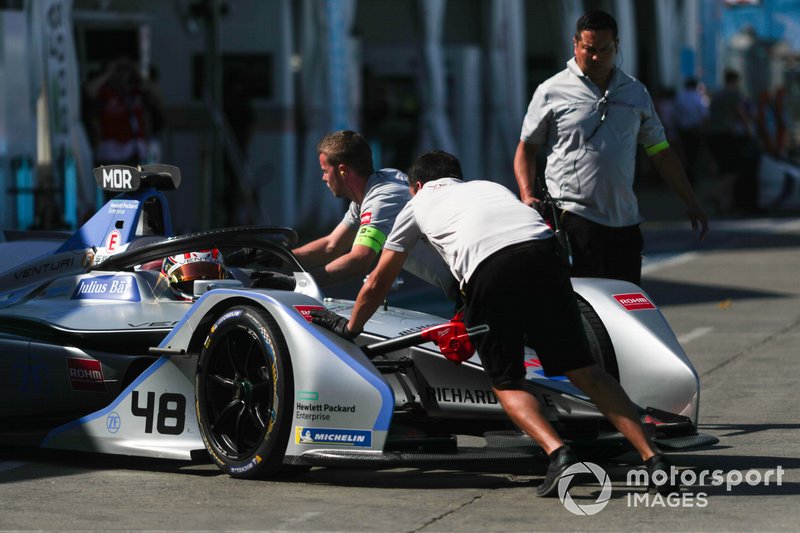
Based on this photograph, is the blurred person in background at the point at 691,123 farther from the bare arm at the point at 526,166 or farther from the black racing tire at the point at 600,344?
the black racing tire at the point at 600,344

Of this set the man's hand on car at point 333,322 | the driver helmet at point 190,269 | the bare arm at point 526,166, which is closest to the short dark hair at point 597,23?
the bare arm at point 526,166

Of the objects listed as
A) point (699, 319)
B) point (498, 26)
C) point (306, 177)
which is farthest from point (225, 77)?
point (699, 319)

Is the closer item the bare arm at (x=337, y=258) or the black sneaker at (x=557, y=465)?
the black sneaker at (x=557, y=465)

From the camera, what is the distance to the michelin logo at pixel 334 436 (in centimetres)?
605

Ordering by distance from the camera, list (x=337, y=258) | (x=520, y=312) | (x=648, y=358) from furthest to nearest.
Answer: (x=337, y=258) < (x=648, y=358) < (x=520, y=312)

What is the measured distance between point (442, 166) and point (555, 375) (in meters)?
0.96

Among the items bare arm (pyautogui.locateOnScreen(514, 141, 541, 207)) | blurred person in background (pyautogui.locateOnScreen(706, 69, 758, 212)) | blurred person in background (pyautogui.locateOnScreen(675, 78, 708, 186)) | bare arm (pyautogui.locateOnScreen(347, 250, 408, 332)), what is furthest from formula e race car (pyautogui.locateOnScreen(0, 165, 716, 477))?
blurred person in background (pyautogui.locateOnScreen(675, 78, 708, 186))

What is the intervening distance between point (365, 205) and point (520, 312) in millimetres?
1484

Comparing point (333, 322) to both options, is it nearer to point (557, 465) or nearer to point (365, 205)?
point (557, 465)

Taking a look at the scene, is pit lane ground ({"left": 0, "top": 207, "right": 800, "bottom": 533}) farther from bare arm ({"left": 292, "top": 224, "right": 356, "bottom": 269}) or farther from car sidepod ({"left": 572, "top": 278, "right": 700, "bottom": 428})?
bare arm ({"left": 292, "top": 224, "right": 356, "bottom": 269})

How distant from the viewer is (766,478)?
6.36 meters

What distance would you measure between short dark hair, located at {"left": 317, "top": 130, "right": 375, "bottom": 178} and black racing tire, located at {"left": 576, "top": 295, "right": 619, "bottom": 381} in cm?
129

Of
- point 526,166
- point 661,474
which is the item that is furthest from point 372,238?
point 661,474

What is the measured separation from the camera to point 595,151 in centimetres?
763
